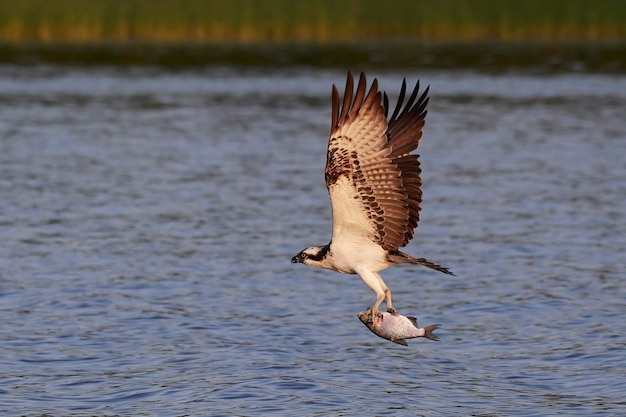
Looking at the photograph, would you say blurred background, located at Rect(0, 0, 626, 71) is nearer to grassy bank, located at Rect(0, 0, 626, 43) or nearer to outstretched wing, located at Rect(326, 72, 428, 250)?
grassy bank, located at Rect(0, 0, 626, 43)

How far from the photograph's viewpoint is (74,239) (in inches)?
624

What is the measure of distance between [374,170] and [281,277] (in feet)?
17.8

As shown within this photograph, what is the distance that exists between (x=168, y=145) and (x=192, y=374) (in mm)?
13873

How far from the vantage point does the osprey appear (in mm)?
8750

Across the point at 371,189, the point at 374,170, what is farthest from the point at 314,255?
the point at 374,170

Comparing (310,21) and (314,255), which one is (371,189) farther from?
(310,21)

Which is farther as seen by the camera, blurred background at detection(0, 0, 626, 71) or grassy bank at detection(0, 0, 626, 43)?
grassy bank at detection(0, 0, 626, 43)

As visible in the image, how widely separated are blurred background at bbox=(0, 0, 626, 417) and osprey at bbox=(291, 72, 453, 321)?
135cm

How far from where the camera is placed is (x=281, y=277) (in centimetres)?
1418

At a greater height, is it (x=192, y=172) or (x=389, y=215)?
(x=389, y=215)

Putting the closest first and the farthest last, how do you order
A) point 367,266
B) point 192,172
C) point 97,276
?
1. point 367,266
2. point 97,276
3. point 192,172

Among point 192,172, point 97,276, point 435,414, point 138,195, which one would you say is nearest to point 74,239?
point 97,276

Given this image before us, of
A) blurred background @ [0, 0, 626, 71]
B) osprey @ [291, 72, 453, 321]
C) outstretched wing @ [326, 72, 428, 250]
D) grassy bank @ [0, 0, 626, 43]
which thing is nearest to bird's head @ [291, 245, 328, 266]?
osprey @ [291, 72, 453, 321]

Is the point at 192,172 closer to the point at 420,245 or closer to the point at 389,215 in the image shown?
the point at 420,245
